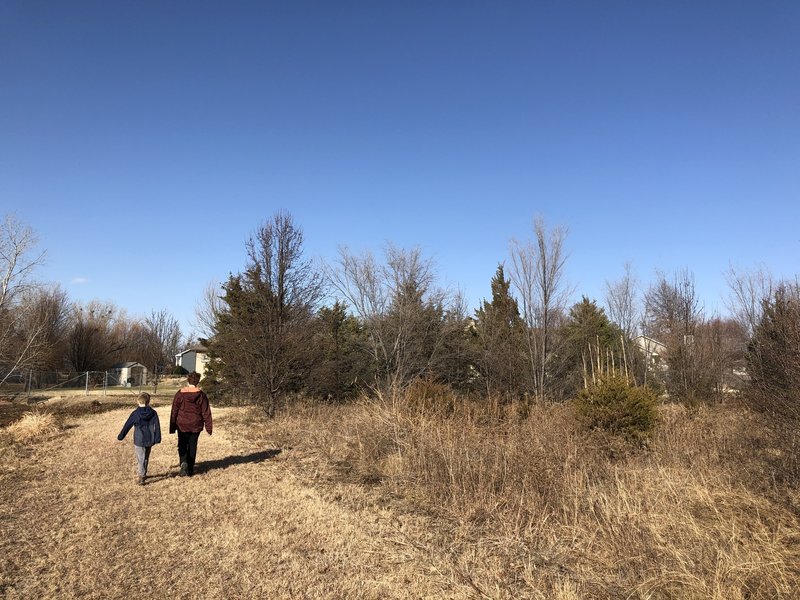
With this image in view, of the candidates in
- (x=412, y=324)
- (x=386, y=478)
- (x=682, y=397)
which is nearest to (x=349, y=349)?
(x=412, y=324)

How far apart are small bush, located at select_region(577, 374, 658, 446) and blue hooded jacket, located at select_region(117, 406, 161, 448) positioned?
8.32 meters

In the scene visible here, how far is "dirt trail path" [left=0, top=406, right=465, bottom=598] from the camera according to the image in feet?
14.2

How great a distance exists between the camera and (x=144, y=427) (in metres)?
8.05

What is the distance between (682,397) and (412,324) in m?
11.3

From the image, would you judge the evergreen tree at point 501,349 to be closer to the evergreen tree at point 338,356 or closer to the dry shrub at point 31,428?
the evergreen tree at point 338,356

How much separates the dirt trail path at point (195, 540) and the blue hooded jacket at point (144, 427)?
2.09 feet

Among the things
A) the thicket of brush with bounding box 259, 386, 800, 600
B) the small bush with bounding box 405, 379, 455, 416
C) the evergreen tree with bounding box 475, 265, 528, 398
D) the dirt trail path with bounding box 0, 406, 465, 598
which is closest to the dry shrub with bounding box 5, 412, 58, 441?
the dirt trail path with bounding box 0, 406, 465, 598

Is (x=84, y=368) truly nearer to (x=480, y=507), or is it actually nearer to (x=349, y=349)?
(x=349, y=349)

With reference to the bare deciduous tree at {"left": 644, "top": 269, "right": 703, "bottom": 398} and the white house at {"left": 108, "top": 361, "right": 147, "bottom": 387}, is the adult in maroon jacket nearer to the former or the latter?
the bare deciduous tree at {"left": 644, "top": 269, "right": 703, "bottom": 398}

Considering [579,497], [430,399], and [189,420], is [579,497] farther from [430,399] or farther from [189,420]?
[189,420]

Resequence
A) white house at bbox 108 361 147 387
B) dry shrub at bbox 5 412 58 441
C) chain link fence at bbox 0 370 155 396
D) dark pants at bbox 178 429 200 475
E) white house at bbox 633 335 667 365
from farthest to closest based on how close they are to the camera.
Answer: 1. white house at bbox 108 361 147 387
2. chain link fence at bbox 0 370 155 396
3. white house at bbox 633 335 667 365
4. dry shrub at bbox 5 412 58 441
5. dark pants at bbox 178 429 200 475

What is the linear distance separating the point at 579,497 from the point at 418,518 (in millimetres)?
2069

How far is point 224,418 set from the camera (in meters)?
16.8

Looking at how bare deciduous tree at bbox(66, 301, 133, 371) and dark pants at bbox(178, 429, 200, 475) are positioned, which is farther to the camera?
bare deciduous tree at bbox(66, 301, 133, 371)
